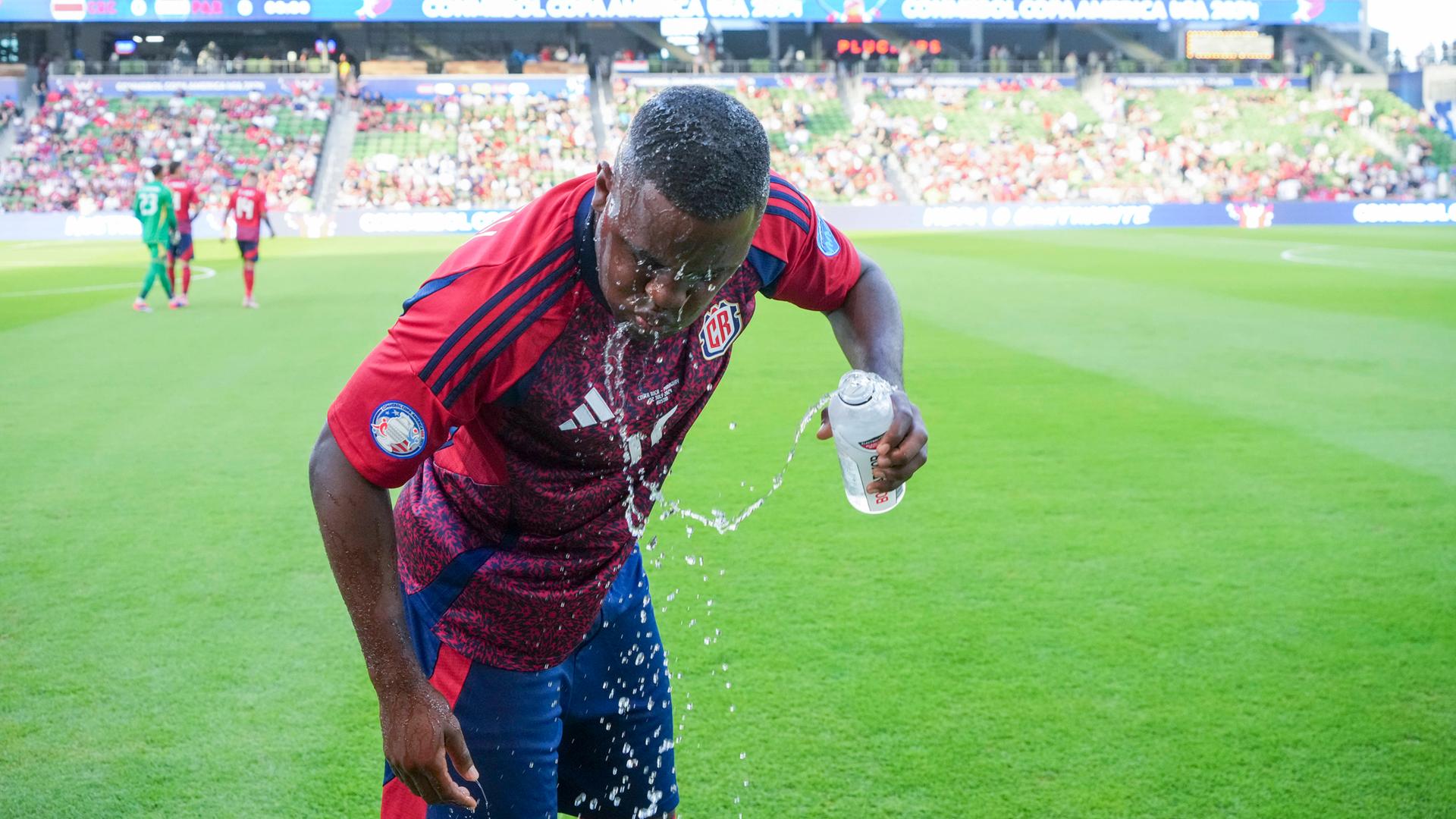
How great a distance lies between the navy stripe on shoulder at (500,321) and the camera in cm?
199

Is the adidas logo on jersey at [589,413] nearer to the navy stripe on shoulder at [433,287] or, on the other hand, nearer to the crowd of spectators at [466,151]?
the navy stripe on shoulder at [433,287]

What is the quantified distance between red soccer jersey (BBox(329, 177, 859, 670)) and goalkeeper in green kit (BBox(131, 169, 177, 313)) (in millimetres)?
15636

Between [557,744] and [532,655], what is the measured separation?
20 centimetres

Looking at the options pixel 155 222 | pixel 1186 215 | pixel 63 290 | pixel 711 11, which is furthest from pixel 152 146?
pixel 1186 215

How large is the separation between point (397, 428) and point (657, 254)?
496mm

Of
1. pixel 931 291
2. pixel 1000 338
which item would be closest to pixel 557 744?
pixel 1000 338

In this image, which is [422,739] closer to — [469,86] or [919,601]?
[919,601]

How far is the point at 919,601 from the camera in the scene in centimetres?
533

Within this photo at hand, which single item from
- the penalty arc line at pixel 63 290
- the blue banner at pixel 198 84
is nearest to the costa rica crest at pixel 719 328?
the penalty arc line at pixel 63 290

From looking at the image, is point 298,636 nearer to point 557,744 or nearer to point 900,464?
point 557,744

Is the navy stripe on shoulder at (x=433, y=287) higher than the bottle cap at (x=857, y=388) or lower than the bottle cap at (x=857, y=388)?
higher

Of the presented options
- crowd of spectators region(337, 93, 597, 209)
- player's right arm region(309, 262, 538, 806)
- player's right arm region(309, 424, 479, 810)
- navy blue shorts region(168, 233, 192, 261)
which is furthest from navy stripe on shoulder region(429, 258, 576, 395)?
crowd of spectators region(337, 93, 597, 209)

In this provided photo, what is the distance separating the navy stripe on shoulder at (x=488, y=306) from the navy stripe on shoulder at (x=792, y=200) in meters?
0.60

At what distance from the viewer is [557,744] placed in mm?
2512
